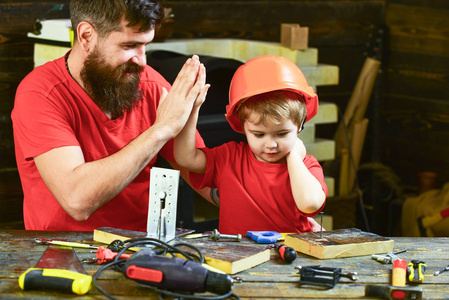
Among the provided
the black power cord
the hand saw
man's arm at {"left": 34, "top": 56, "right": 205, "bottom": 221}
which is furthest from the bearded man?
the hand saw

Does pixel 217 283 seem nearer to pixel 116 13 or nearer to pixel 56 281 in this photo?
pixel 56 281

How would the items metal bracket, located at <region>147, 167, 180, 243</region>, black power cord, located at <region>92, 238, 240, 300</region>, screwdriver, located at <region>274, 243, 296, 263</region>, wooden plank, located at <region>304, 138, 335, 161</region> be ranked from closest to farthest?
1. black power cord, located at <region>92, 238, 240, 300</region>
2. screwdriver, located at <region>274, 243, 296, 263</region>
3. metal bracket, located at <region>147, 167, 180, 243</region>
4. wooden plank, located at <region>304, 138, 335, 161</region>

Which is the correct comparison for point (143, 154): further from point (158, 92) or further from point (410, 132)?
point (410, 132)

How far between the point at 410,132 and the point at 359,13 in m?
0.86

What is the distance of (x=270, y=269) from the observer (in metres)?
1.58

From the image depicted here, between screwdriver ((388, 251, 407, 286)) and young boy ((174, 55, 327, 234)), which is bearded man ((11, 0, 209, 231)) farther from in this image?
screwdriver ((388, 251, 407, 286))

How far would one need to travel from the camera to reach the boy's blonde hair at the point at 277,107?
1926 mm

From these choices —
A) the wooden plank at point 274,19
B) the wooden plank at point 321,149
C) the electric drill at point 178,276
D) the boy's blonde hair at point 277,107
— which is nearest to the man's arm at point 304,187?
the boy's blonde hair at point 277,107

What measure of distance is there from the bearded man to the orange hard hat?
11 centimetres

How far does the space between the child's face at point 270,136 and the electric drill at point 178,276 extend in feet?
2.05

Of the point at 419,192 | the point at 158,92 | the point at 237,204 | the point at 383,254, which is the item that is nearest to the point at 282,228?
the point at 237,204

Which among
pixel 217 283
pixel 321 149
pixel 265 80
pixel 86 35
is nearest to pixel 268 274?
pixel 217 283

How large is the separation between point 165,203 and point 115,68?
633 mm

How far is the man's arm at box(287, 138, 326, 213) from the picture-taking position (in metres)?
1.91
